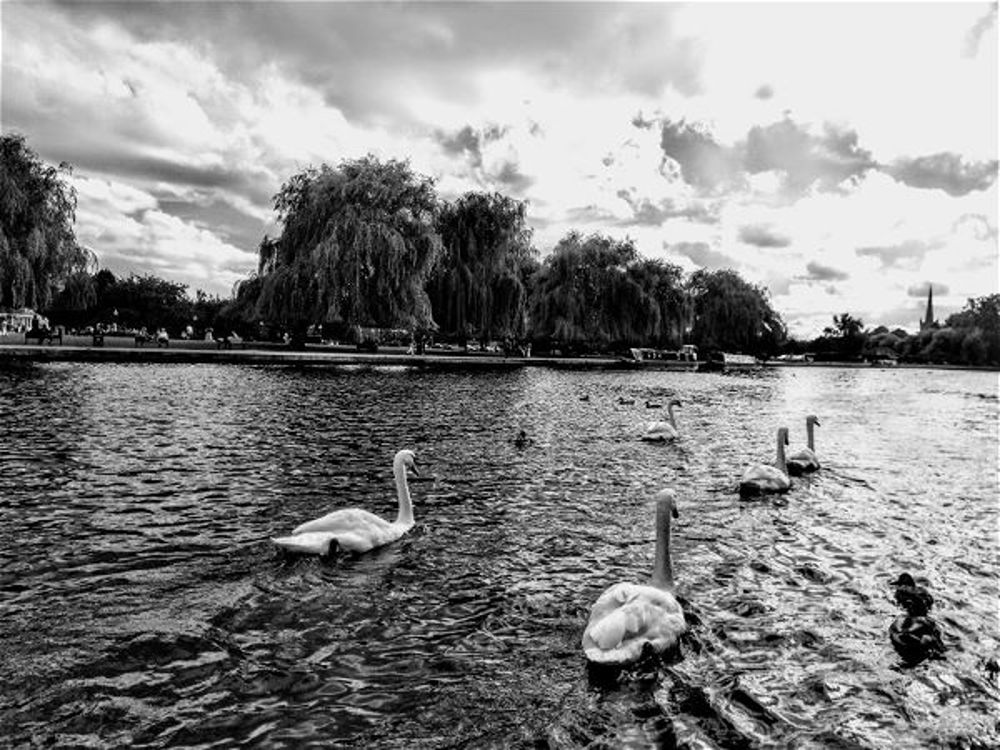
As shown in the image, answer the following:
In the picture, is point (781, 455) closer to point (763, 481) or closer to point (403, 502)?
point (763, 481)

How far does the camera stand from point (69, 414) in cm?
1706

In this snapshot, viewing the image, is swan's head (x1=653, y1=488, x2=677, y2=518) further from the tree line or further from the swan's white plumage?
the tree line

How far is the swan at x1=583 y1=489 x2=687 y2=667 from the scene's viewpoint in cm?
518

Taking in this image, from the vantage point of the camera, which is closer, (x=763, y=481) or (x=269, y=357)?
(x=763, y=481)

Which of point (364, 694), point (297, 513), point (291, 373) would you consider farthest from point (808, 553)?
point (291, 373)

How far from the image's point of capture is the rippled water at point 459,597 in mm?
4609

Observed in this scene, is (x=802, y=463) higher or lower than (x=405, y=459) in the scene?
lower

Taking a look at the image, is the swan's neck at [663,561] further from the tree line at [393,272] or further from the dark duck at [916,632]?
the tree line at [393,272]

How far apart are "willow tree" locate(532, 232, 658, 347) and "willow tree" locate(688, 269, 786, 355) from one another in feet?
94.6

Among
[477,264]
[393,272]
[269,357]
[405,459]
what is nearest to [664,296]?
[477,264]

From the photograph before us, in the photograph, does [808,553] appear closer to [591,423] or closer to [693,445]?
[693,445]

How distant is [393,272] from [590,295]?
25256mm

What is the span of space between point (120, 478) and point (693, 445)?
12.9 metres

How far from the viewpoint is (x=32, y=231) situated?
34.4 metres
